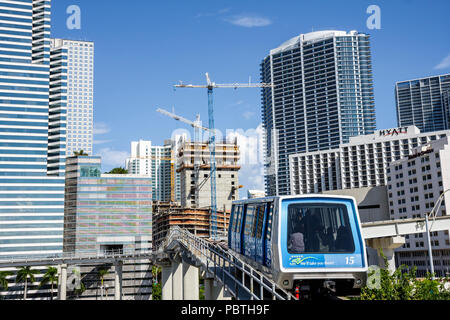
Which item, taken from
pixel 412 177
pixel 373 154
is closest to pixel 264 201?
pixel 412 177

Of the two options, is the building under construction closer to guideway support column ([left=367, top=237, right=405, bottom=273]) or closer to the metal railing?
guideway support column ([left=367, top=237, right=405, bottom=273])

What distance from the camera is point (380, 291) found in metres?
14.9

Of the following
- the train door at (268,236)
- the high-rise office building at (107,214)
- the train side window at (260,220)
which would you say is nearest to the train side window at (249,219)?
the train side window at (260,220)

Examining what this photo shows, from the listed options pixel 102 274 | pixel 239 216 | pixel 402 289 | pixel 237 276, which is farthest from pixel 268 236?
pixel 102 274

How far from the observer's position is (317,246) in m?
17.5

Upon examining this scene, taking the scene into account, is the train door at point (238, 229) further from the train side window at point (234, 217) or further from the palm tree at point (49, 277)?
the palm tree at point (49, 277)

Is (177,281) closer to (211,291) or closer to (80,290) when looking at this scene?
(211,291)

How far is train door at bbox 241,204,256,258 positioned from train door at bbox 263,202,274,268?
264 centimetres

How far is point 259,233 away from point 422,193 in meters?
110

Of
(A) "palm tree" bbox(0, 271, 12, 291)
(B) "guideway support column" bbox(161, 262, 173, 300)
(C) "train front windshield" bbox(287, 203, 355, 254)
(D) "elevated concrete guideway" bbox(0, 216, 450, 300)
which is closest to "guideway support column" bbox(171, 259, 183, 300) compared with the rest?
(D) "elevated concrete guideway" bbox(0, 216, 450, 300)

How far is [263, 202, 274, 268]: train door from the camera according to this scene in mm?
18638

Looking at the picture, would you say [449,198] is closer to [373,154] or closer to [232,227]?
[373,154]
